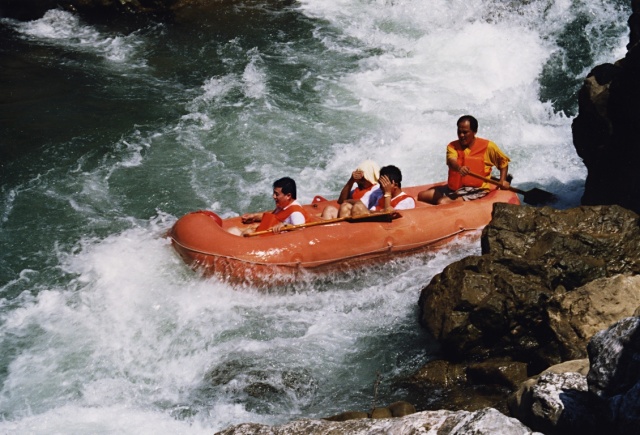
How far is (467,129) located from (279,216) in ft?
7.78

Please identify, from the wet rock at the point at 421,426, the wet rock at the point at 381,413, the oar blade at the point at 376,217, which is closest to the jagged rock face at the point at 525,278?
the wet rock at the point at 381,413

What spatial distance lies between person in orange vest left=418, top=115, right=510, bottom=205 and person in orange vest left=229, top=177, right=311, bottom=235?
180 centimetres

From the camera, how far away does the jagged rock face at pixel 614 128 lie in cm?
845

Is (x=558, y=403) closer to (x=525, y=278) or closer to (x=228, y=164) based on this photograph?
(x=525, y=278)

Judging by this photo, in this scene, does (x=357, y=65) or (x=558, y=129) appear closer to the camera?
(x=558, y=129)

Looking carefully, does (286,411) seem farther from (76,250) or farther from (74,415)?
(76,250)

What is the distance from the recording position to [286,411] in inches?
276

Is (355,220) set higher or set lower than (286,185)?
lower

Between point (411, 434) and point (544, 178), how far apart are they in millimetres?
7404

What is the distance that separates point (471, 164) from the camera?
9.51 meters

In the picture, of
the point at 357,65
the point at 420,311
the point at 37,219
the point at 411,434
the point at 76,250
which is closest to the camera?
the point at 411,434

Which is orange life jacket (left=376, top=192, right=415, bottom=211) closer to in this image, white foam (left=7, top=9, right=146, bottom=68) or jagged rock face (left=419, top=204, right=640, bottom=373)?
jagged rock face (left=419, top=204, right=640, bottom=373)

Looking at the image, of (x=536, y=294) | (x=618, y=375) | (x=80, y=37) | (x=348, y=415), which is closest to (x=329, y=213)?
(x=536, y=294)

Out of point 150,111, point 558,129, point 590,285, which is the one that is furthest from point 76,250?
point 558,129
